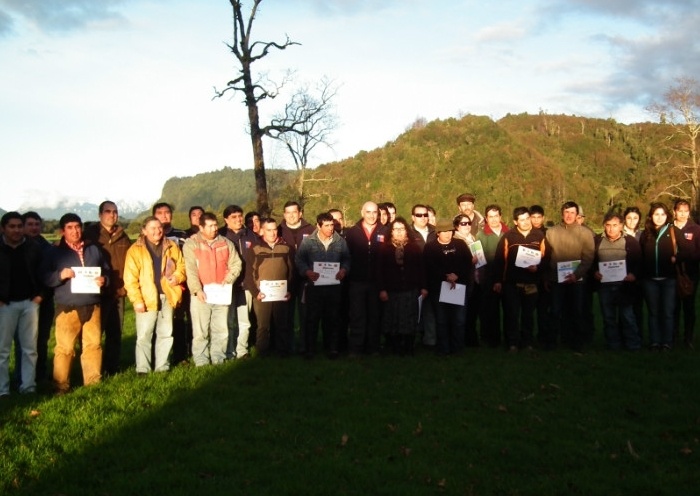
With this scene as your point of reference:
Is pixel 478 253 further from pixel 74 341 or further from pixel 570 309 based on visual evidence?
pixel 74 341

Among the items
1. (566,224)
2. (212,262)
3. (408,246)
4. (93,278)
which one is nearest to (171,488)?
(93,278)

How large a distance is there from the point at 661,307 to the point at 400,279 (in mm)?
3933

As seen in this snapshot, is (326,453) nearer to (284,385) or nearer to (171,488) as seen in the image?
(171,488)

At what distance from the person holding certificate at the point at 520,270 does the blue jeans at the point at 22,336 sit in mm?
6419

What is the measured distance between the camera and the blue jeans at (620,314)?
32.6 ft

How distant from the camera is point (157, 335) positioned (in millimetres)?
8961

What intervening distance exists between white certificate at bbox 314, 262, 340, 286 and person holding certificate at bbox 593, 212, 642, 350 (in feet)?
13.0

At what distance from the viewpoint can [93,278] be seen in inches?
320

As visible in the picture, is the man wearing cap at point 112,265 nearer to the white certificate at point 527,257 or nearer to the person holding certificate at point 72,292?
the person holding certificate at point 72,292

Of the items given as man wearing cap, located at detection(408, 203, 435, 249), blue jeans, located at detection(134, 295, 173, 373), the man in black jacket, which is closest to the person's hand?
blue jeans, located at detection(134, 295, 173, 373)

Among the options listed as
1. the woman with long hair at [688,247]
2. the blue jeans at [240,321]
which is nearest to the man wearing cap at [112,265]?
the blue jeans at [240,321]

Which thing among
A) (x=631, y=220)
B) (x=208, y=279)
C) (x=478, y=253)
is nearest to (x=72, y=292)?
(x=208, y=279)

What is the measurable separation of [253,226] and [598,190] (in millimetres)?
64520

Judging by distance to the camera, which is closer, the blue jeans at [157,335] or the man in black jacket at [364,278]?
the blue jeans at [157,335]
